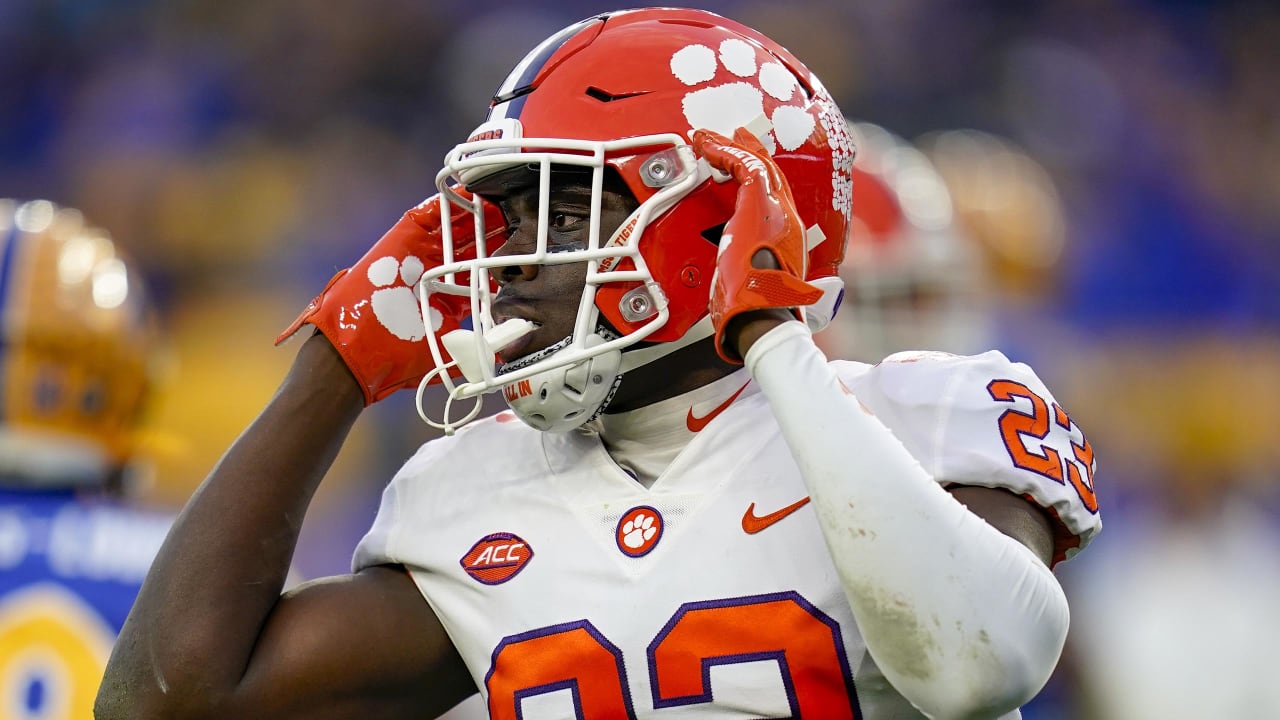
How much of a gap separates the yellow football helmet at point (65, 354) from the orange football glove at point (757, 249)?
1947 mm

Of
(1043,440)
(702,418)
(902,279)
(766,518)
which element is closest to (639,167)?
(702,418)

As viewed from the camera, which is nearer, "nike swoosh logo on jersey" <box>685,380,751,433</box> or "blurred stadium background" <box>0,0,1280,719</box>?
"nike swoosh logo on jersey" <box>685,380,751,433</box>

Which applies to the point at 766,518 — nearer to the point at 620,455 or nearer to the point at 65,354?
the point at 620,455

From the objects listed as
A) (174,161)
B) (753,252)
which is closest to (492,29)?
(174,161)

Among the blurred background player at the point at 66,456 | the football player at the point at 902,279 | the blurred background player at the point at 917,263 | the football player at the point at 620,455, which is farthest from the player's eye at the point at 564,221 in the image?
the football player at the point at 902,279

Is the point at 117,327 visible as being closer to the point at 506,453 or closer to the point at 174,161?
the point at 506,453

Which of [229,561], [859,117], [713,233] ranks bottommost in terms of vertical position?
[859,117]

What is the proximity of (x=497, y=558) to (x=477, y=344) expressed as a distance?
0.97 ft

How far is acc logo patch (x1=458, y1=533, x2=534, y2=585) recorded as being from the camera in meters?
1.79

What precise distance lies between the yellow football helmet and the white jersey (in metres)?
1.41

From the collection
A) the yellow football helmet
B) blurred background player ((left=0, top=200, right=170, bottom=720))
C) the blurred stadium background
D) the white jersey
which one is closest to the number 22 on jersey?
the white jersey

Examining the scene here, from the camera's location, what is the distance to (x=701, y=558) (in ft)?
5.48

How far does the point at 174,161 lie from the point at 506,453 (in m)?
5.32

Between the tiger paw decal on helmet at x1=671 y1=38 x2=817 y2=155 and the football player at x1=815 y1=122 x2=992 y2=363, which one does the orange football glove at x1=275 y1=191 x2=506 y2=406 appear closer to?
the tiger paw decal on helmet at x1=671 y1=38 x2=817 y2=155
